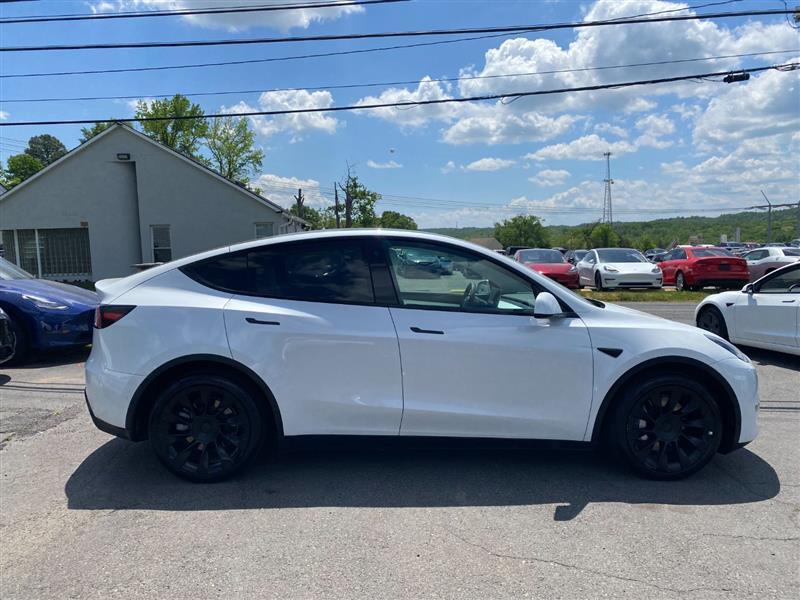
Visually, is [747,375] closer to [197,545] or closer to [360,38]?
[197,545]

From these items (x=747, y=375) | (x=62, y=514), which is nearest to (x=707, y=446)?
(x=747, y=375)

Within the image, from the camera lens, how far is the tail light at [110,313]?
384 cm

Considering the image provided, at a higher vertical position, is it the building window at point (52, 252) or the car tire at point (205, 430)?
the building window at point (52, 252)

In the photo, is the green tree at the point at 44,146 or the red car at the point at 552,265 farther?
the green tree at the point at 44,146

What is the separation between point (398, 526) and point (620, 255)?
17.2m

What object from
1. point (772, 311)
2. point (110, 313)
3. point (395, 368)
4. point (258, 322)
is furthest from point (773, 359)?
point (110, 313)

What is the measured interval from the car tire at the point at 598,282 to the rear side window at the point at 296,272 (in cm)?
1543

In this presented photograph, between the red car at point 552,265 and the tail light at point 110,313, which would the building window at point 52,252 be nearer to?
the red car at point 552,265

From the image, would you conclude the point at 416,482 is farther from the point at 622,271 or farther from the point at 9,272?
the point at 622,271

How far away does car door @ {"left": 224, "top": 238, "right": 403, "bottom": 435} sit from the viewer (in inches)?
147

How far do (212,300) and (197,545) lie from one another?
1.54m

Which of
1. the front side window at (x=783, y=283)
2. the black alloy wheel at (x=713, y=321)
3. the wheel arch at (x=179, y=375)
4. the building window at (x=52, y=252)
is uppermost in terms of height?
the building window at (x=52, y=252)

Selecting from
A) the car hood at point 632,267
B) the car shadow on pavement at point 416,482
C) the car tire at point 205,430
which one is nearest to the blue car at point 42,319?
the car shadow on pavement at point 416,482

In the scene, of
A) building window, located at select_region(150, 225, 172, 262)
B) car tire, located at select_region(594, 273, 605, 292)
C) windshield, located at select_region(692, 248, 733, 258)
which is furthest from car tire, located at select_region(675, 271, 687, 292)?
building window, located at select_region(150, 225, 172, 262)
